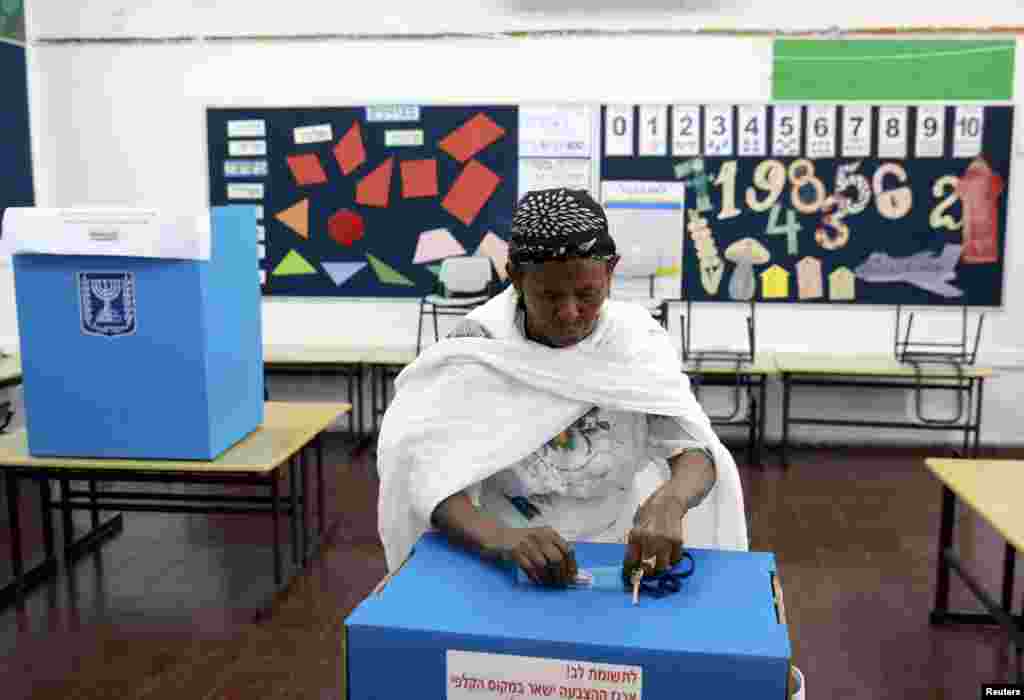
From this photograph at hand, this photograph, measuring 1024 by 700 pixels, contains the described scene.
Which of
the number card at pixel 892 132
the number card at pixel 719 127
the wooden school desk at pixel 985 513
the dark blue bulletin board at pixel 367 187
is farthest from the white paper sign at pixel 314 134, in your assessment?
the wooden school desk at pixel 985 513

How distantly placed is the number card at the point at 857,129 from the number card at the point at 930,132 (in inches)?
9.8

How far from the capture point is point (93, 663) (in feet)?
8.34

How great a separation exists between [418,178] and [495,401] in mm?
3996

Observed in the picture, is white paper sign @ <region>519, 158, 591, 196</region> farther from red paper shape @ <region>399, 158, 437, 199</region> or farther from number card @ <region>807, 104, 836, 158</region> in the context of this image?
number card @ <region>807, 104, 836, 158</region>

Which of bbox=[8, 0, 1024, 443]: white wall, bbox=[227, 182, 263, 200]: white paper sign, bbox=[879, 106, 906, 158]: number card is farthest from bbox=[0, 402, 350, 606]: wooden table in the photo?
bbox=[879, 106, 906, 158]: number card

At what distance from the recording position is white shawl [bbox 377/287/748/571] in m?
1.33

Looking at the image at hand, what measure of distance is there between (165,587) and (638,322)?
2.29 meters

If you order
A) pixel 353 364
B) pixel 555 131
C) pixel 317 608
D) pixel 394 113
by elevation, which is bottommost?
pixel 317 608

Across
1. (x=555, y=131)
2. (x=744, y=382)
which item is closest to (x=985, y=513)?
(x=744, y=382)

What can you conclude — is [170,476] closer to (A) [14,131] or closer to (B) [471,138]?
(B) [471,138]

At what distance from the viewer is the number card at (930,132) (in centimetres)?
482

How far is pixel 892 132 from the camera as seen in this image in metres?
4.86

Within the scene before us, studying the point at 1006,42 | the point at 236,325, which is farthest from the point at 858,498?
the point at 236,325

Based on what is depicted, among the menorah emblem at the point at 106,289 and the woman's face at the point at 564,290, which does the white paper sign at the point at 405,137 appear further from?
the woman's face at the point at 564,290
